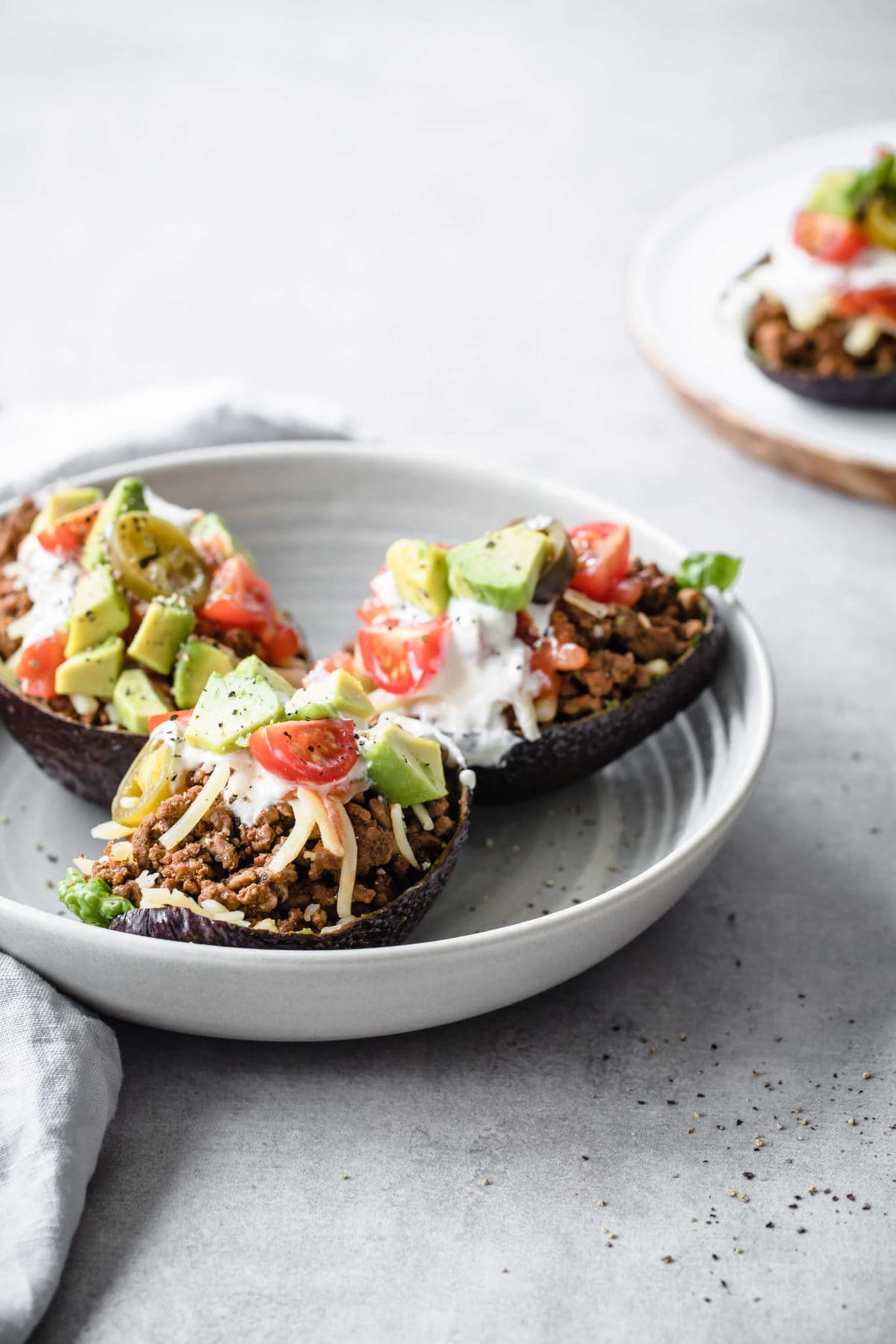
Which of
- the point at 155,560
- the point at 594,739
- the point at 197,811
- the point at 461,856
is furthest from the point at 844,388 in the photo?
the point at 197,811

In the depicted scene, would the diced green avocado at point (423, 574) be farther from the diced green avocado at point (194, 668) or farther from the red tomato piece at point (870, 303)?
the red tomato piece at point (870, 303)

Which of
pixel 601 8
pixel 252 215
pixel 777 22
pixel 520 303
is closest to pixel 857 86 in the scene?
pixel 777 22

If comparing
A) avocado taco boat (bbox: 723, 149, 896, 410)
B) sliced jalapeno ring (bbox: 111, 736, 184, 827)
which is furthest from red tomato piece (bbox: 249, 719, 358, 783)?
avocado taco boat (bbox: 723, 149, 896, 410)

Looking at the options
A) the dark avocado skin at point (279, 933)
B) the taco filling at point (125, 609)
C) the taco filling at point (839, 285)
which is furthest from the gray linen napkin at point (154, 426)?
the dark avocado skin at point (279, 933)

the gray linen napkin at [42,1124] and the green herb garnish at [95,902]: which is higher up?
the green herb garnish at [95,902]

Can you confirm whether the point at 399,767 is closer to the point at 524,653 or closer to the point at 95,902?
the point at 524,653

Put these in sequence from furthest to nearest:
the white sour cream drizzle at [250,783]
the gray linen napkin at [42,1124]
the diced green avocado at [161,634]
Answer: the diced green avocado at [161,634] → the white sour cream drizzle at [250,783] → the gray linen napkin at [42,1124]
